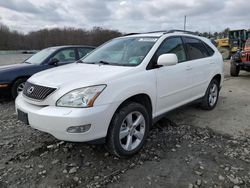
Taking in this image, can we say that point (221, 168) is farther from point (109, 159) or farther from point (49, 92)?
point (49, 92)

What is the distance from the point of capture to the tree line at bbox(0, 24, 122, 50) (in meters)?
50.8

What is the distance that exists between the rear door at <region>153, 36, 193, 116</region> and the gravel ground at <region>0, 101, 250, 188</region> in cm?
56

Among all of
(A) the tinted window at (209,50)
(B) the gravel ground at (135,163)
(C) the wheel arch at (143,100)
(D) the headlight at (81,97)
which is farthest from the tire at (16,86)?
(A) the tinted window at (209,50)

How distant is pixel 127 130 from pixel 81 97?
802 mm

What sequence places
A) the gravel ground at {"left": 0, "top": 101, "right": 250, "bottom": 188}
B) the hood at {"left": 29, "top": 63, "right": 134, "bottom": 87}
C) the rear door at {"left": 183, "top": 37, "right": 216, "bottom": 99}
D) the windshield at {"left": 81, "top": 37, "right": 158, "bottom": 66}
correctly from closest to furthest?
the gravel ground at {"left": 0, "top": 101, "right": 250, "bottom": 188} → the hood at {"left": 29, "top": 63, "right": 134, "bottom": 87} → the windshield at {"left": 81, "top": 37, "right": 158, "bottom": 66} → the rear door at {"left": 183, "top": 37, "right": 216, "bottom": 99}

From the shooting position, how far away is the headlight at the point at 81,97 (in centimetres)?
267

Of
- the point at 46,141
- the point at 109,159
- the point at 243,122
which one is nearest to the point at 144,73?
the point at 109,159

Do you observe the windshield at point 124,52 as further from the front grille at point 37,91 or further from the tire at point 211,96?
the tire at point 211,96

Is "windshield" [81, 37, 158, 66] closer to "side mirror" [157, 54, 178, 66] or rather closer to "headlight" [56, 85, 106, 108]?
"side mirror" [157, 54, 178, 66]

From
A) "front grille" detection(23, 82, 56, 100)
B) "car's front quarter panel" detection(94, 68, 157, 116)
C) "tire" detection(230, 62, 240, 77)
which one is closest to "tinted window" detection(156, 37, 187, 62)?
"car's front quarter panel" detection(94, 68, 157, 116)

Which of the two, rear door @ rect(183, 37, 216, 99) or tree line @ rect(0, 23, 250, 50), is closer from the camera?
rear door @ rect(183, 37, 216, 99)

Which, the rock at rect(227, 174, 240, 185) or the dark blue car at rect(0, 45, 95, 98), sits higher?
the dark blue car at rect(0, 45, 95, 98)

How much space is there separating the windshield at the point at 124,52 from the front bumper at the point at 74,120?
1.01 m

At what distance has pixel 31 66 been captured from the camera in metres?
6.20
